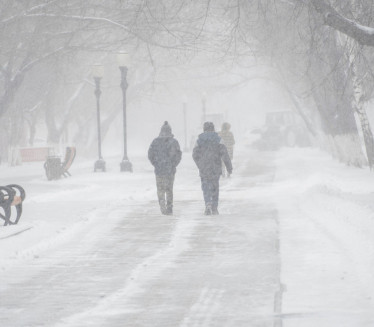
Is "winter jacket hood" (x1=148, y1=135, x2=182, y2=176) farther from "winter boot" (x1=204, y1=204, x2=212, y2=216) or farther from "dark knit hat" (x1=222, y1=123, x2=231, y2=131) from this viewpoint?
"dark knit hat" (x1=222, y1=123, x2=231, y2=131)

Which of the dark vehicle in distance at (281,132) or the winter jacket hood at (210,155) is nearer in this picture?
the winter jacket hood at (210,155)

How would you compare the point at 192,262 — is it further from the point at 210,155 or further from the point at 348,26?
the point at 210,155

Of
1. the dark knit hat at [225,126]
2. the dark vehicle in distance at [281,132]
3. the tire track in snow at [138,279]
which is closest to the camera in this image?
the tire track in snow at [138,279]

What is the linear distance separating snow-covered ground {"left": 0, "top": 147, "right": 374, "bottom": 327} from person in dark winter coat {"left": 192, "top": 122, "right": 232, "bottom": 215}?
36 cm

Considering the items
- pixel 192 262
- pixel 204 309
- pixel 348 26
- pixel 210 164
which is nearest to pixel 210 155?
pixel 210 164

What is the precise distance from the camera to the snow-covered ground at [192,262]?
7.56 m

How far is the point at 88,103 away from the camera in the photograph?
55781 millimetres

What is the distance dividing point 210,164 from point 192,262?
575 centimetres

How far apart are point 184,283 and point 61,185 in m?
16.3

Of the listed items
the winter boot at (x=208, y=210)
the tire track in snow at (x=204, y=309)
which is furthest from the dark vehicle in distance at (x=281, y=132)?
the tire track in snow at (x=204, y=309)

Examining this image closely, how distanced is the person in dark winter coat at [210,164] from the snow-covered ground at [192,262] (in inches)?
14.0

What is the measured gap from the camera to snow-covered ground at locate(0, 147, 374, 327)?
756 cm

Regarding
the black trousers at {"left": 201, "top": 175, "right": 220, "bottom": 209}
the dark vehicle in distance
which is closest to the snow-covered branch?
the black trousers at {"left": 201, "top": 175, "right": 220, "bottom": 209}

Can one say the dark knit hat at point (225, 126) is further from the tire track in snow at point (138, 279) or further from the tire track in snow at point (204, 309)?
the tire track in snow at point (204, 309)
